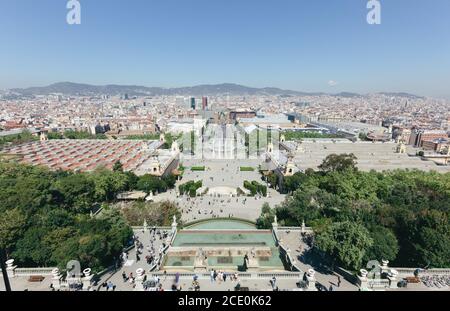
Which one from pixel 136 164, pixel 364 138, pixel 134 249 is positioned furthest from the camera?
pixel 364 138

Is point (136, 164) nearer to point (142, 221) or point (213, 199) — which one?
point (213, 199)

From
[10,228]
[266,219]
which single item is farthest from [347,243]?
[10,228]

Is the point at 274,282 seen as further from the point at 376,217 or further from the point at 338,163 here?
the point at 338,163

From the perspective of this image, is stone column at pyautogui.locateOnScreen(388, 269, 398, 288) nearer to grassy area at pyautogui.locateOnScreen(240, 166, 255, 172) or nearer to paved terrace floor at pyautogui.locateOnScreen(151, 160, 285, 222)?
paved terrace floor at pyautogui.locateOnScreen(151, 160, 285, 222)

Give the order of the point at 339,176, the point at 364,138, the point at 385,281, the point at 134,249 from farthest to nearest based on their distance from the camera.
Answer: the point at 364,138 → the point at 339,176 → the point at 134,249 → the point at 385,281

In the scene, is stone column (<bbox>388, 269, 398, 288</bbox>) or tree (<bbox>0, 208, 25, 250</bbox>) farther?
tree (<bbox>0, 208, 25, 250</bbox>)

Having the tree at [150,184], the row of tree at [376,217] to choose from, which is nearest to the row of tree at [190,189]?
the tree at [150,184]

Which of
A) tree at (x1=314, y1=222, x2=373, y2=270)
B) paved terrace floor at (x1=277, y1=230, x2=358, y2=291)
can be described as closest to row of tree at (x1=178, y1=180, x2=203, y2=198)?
paved terrace floor at (x1=277, y1=230, x2=358, y2=291)
